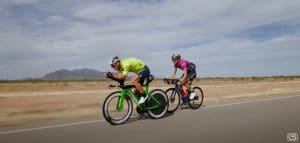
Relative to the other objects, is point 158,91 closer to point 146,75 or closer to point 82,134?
point 146,75

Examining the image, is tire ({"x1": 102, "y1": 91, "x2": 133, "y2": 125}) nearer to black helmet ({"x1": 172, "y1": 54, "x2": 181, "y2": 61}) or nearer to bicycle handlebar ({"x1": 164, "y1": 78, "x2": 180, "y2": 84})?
bicycle handlebar ({"x1": 164, "y1": 78, "x2": 180, "y2": 84})

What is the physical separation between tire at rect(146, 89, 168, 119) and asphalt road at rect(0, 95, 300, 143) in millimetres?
228

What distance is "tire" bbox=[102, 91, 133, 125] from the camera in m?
10.3

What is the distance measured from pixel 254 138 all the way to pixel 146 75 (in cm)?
415

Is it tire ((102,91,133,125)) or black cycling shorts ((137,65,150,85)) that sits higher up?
black cycling shorts ((137,65,150,85))

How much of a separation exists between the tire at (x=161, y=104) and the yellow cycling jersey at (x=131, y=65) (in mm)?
985

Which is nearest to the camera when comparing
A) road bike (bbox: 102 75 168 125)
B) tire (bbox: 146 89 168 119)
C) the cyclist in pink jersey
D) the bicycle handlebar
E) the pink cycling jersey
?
road bike (bbox: 102 75 168 125)

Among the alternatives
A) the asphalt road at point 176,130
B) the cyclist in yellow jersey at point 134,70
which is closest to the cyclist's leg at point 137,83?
the cyclist in yellow jersey at point 134,70

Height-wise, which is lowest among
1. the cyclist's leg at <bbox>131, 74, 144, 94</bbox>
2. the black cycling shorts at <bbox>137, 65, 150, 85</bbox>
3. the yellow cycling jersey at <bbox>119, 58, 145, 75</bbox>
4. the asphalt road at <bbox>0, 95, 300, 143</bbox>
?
the asphalt road at <bbox>0, 95, 300, 143</bbox>

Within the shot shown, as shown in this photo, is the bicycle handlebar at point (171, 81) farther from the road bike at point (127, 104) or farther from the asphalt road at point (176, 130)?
the asphalt road at point (176, 130)

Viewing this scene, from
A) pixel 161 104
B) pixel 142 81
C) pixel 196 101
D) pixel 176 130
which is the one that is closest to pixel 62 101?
pixel 196 101

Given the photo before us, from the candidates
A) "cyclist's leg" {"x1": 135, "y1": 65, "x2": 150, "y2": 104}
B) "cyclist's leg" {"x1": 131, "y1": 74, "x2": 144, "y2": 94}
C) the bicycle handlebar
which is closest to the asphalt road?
"cyclist's leg" {"x1": 135, "y1": 65, "x2": 150, "y2": 104}

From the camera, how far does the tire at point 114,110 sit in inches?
407

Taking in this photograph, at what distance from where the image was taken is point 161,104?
11883 millimetres
